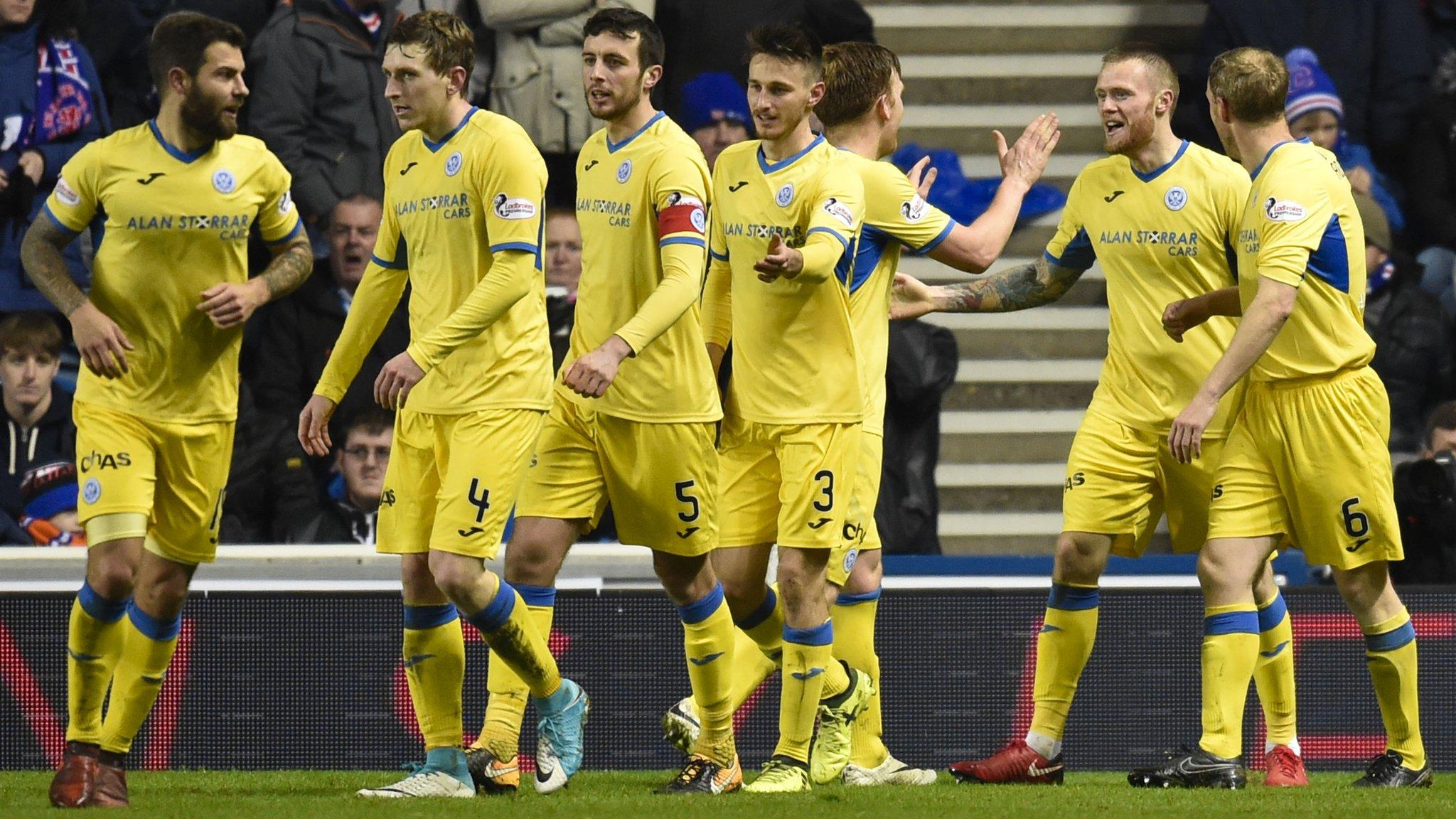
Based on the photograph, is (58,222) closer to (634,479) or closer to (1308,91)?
(634,479)

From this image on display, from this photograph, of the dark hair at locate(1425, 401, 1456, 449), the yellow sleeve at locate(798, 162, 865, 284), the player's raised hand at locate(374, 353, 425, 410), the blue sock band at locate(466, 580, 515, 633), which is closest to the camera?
the player's raised hand at locate(374, 353, 425, 410)

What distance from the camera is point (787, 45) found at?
6461 millimetres

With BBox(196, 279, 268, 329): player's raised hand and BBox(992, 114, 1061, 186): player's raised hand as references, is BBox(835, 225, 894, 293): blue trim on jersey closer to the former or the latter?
BBox(992, 114, 1061, 186): player's raised hand

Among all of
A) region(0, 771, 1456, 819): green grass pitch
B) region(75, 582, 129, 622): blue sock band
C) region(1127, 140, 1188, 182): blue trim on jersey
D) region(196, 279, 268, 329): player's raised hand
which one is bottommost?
region(0, 771, 1456, 819): green grass pitch

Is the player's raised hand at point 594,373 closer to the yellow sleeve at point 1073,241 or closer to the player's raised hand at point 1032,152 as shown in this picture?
the player's raised hand at point 1032,152

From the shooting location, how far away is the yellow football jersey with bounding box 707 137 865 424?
6.54m

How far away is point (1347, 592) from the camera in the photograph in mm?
6902

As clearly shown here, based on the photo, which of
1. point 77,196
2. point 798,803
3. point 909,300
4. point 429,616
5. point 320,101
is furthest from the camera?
point 320,101

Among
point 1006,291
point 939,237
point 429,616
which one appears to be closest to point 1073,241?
point 1006,291

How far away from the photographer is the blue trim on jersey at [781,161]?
6.61 meters

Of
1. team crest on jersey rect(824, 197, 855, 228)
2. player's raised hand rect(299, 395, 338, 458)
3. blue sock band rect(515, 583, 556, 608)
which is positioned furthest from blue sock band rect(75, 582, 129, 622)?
team crest on jersey rect(824, 197, 855, 228)

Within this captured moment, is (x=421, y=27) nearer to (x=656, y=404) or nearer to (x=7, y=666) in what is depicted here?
(x=656, y=404)

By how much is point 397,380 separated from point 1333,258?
3.01 meters

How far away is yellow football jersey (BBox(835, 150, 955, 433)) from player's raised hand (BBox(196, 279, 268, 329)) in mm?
1895
